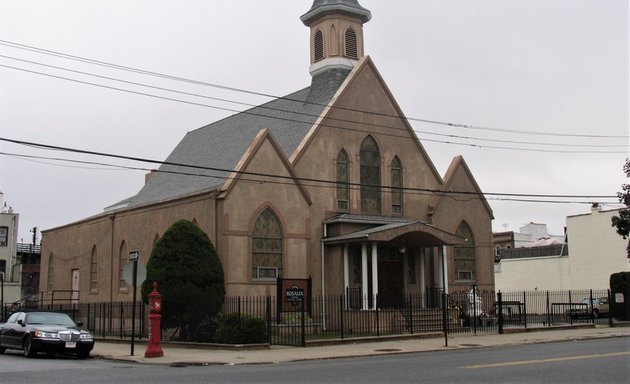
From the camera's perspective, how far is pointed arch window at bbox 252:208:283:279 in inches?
1224

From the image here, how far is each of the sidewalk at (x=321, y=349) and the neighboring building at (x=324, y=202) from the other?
5.08m

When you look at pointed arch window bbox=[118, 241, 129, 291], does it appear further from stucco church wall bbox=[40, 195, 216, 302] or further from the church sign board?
the church sign board

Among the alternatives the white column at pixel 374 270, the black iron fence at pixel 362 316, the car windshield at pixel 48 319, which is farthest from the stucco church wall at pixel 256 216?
the car windshield at pixel 48 319

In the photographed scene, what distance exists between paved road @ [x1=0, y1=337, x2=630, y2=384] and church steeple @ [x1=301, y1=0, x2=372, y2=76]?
2061cm

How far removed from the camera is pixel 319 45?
38.7 meters

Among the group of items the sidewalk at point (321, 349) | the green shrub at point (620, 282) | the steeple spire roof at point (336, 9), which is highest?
the steeple spire roof at point (336, 9)

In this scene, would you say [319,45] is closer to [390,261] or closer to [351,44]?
[351,44]

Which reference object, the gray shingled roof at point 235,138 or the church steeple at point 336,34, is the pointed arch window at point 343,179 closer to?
the gray shingled roof at point 235,138

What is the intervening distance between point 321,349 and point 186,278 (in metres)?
6.20

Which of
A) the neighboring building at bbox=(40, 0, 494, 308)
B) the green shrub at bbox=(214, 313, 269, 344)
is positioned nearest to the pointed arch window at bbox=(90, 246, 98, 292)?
the neighboring building at bbox=(40, 0, 494, 308)

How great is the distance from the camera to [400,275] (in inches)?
1367

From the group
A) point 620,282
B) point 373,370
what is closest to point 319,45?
point 620,282

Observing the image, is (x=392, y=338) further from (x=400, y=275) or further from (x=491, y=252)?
(x=491, y=252)

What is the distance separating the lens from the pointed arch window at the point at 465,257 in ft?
124
